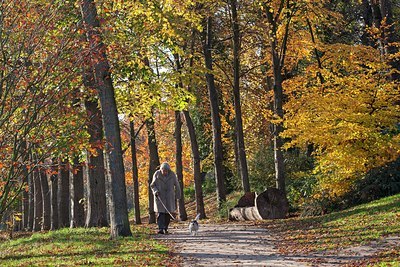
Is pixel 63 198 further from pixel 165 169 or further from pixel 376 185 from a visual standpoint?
pixel 376 185

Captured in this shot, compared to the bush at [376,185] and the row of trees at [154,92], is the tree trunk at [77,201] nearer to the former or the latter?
the row of trees at [154,92]

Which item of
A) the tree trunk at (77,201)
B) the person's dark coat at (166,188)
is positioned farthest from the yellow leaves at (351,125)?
the tree trunk at (77,201)

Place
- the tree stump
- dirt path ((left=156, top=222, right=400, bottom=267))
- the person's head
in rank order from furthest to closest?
the tree stump
the person's head
dirt path ((left=156, top=222, right=400, bottom=267))

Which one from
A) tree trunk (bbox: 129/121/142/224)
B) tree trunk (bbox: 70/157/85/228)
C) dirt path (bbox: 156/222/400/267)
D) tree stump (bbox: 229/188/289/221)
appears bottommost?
dirt path (bbox: 156/222/400/267)

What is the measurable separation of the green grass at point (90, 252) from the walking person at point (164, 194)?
1.22 meters

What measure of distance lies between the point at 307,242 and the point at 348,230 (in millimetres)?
1194

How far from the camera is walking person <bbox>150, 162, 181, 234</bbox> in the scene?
17.9m

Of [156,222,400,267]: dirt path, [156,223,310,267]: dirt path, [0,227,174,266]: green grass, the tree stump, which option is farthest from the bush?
[0,227,174,266]: green grass

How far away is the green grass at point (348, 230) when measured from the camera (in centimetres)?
1276

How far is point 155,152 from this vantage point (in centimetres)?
2717

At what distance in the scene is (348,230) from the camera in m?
14.9

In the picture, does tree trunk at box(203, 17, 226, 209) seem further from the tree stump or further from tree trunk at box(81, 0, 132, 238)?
tree trunk at box(81, 0, 132, 238)

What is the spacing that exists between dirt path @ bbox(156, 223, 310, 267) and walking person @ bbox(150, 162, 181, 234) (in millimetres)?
484

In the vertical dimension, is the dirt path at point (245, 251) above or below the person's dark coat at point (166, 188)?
below
